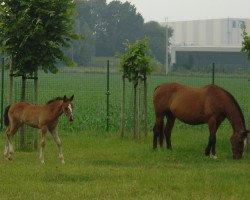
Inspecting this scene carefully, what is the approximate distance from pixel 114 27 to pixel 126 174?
11605 centimetres

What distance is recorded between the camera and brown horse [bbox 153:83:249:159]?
1533 centimetres

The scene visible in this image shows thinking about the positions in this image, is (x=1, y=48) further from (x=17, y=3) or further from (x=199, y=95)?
(x=199, y=95)

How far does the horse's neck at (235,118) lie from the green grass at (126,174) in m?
0.82

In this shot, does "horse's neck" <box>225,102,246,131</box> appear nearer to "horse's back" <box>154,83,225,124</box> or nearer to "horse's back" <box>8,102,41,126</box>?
"horse's back" <box>154,83,225,124</box>

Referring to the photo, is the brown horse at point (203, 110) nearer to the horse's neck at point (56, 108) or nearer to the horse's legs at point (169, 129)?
the horse's legs at point (169, 129)

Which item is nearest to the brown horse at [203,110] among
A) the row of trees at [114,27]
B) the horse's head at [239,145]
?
the horse's head at [239,145]

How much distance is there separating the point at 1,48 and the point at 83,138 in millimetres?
4418

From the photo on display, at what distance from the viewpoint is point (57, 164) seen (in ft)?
44.1

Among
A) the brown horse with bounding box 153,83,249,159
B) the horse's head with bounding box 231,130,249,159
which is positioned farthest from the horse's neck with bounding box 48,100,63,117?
the horse's head with bounding box 231,130,249,159

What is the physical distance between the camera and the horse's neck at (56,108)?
13859 mm

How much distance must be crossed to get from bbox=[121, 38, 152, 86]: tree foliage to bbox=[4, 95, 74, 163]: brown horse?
5099 mm

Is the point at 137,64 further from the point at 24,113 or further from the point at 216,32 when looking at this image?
the point at 216,32

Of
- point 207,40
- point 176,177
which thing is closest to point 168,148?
point 176,177

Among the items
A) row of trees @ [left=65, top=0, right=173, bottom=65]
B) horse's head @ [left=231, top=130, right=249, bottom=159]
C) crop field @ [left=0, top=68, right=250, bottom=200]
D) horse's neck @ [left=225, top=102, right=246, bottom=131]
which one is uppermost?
row of trees @ [left=65, top=0, right=173, bottom=65]
